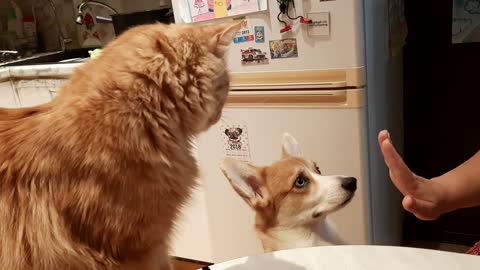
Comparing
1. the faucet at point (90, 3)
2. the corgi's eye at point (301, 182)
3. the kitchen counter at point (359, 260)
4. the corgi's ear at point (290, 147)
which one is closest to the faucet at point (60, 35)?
the faucet at point (90, 3)

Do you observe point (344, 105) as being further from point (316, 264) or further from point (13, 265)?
point (13, 265)

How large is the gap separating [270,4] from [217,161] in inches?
24.7

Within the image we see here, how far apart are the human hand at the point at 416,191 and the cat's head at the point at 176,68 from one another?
13.3 inches

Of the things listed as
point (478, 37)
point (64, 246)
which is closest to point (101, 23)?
point (478, 37)

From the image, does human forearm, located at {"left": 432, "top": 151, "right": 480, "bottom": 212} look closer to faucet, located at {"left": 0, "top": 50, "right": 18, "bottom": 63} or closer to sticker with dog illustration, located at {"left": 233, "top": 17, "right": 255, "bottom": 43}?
sticker with dog illustration, located at {"left": 233, "top": 17, "right": 255, "bottom": 43}

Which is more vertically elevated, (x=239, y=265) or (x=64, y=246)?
(x=64, y=246)

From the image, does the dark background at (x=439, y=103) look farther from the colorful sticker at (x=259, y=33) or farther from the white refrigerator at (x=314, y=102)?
the colorful sticker at (x=259, y=33)

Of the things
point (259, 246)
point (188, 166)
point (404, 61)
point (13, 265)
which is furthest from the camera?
point (404, 61)

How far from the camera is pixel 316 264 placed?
0.85 metres

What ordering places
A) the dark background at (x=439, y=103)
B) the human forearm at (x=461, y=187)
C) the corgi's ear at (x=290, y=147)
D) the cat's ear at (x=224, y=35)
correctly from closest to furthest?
the cat's ear at (x=224, y=35) < the human forearm at (x=461, y=187) < the corgi's ear at (x=290, y=147) < the dark background at (x=439, y=103)

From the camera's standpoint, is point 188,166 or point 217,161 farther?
point 217,161

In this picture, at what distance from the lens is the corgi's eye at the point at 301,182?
1.50m

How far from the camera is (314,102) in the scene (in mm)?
1483

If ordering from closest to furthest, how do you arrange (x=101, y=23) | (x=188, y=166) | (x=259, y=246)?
(x=188, y=166) < (x=259, y=246) < (x=101, y=23)
